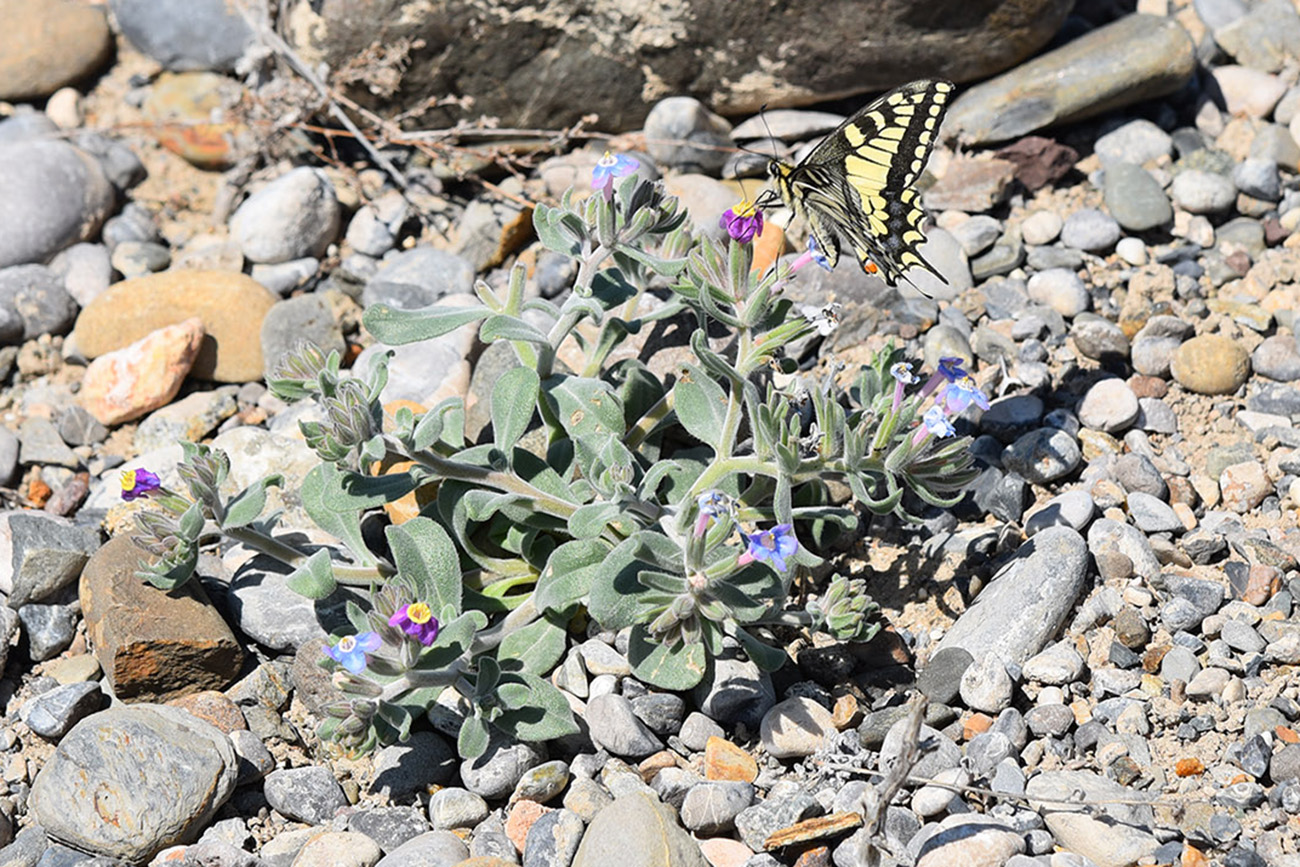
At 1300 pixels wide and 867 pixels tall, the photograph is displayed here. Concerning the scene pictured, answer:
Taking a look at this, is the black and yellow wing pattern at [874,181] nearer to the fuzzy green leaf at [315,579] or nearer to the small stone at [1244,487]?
the small stone at [1244,487]

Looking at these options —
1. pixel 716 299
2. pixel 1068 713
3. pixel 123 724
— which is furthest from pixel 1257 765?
pixel 123 724

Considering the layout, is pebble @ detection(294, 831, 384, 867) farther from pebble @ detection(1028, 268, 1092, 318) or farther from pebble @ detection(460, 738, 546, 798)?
pebble @ detection(1028, 268, 1092, 318)

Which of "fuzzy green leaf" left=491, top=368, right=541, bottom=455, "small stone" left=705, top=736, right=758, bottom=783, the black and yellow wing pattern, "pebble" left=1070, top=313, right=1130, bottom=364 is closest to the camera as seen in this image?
"small stone" left=705, top=736, right=758, bottom=783

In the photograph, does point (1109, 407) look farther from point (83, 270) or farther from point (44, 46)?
point (44, 46)

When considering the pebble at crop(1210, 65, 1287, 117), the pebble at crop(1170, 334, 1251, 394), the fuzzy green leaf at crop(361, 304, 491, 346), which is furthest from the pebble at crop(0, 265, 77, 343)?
A: the pebble at crop(1210, 65, 1287, 117)

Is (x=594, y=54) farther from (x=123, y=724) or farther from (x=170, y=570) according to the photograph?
(x=123, y=724)

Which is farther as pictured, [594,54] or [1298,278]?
[594,54]
